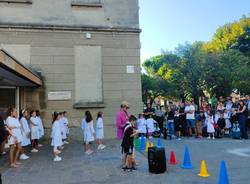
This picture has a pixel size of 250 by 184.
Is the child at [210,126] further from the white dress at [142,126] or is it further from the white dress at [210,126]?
the white dress at [142,126]

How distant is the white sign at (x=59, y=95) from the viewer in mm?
15086

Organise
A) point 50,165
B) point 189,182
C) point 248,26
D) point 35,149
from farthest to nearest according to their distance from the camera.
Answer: point 248,26
point 35,149
point 50,165
point 189,182

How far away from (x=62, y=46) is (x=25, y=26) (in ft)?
6.38

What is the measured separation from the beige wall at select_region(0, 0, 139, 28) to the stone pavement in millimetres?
6746

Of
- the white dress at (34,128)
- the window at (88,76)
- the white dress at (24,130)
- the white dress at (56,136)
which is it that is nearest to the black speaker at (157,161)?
the white dress at (56,136)

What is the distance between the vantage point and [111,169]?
8.52 m

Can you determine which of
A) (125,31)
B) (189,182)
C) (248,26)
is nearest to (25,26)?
(125,31)

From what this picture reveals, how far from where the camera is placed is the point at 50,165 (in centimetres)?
948

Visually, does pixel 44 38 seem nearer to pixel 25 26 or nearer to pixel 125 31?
pixel 25 26

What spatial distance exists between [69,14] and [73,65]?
8.40 ft

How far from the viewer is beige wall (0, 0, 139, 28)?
15047 mm

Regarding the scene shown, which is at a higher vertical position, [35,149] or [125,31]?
[125,31]

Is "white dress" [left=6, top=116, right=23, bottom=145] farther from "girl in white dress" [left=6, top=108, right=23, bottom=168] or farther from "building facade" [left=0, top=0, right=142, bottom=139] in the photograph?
"building facade" [left=0, top=0, right=142, bottom=139]

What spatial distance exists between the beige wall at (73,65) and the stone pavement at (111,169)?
3.53 meters
